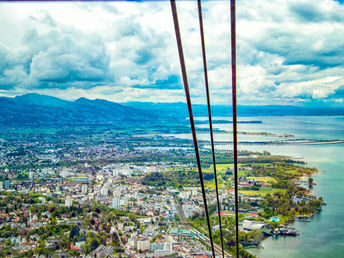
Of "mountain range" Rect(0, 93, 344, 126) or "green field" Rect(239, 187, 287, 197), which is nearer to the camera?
"green field" Rect(239, 187, 287, 197)

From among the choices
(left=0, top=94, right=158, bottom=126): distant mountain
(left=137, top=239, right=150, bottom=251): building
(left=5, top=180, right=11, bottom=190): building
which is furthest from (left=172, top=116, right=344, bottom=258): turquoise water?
(left=0, top=94, right=158, bottom=126): distant mountain

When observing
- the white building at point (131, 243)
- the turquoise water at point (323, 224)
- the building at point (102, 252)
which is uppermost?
the turquoise water at point (323, 224)

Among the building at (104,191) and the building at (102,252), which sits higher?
the building at (104,191)

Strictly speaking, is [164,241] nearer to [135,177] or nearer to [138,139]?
[135,177]

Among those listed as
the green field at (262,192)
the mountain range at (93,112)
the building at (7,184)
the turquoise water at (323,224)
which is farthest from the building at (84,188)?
the mountain range at (93,112)

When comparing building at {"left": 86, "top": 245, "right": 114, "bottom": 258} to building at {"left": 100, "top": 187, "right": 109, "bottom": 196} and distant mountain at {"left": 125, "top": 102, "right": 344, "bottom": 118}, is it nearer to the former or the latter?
building at {"left": 100, "top": 187, "right": 109, "bottom": 196}

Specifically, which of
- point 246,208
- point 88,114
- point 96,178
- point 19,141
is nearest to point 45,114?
point 88,114

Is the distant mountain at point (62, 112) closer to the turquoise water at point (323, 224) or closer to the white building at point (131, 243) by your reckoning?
the turquoise water at point (323, 224)

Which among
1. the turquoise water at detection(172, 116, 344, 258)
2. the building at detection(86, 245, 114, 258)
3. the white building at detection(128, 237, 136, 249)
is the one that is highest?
the turquoise water at detection(172, 116, 344, 258)

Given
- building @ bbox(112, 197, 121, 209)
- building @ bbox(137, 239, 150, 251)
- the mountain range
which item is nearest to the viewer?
building @ bbox(137, 239, 150, 251)

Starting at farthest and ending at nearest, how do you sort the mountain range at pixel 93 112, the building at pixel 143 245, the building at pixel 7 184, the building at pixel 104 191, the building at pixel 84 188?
the mountain range at pixel 93 112, the building at pixel 7 184, the building at pixel 84 188, the building at pixel 104 191, the building at pixel 143 245
